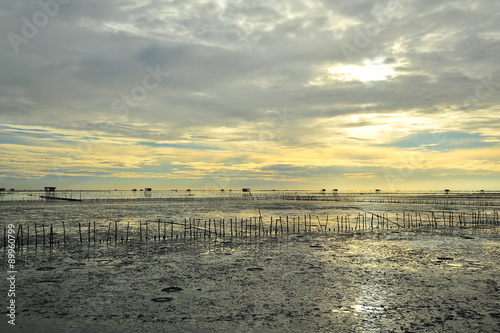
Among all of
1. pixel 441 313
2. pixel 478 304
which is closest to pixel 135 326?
pixel 441 313

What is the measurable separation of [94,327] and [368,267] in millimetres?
11954

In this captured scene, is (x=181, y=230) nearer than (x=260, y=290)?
No

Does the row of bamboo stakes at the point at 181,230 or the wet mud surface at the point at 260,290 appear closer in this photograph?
the wet mud surface at the point at 260,290

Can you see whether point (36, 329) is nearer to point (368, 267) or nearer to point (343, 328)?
point (343, 328)

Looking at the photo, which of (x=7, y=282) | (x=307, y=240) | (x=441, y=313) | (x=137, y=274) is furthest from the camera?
(x=307, y=240)

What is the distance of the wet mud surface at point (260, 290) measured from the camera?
995 cm

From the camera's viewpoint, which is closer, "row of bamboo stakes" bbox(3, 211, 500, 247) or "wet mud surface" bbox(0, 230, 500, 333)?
"wet mud surface" bbox(0, 230, 500, 333)

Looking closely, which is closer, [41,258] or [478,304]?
[478,304]

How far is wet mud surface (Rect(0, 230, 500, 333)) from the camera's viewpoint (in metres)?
9.95

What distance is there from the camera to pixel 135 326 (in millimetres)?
9750

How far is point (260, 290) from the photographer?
13.1 m

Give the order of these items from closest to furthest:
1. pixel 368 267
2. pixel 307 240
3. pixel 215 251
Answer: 1. pixel 368 267
2. pixel 215 251
3. pixel 307 240

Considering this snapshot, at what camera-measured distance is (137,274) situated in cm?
1547

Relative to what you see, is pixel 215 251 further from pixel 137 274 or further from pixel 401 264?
pixel 401 264
